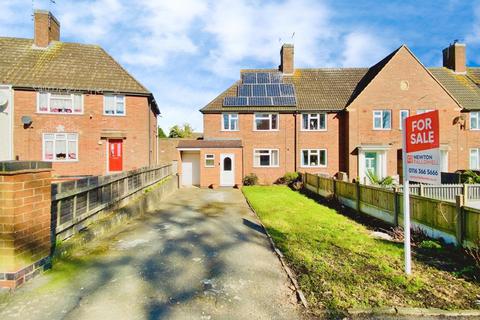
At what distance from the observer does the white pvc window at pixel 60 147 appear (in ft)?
58.0

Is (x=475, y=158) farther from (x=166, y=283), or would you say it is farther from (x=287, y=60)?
(x=166, y=283)

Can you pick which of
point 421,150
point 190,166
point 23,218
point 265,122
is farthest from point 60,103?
point 421,150

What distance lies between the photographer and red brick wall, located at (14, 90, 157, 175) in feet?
57.0

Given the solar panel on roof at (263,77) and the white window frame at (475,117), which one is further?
the solar panel on roof at (263,77)

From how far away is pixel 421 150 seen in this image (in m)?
4.72

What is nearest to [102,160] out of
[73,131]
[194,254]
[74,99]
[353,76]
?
[73,131]

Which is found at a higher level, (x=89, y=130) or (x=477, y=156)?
(x=89, y=130)

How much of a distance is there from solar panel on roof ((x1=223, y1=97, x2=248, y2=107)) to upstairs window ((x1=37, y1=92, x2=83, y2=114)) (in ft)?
32.2

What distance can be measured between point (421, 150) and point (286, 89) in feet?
61.8

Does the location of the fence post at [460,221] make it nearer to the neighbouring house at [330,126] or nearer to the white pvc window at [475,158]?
the neighbouring house at [330,126]

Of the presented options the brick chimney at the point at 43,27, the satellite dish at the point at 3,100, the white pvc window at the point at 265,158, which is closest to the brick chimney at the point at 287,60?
the white pvc window at the point at 265,158

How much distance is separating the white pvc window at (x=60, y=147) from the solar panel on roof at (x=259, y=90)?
13.1 meters

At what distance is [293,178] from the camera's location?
67.2 ft

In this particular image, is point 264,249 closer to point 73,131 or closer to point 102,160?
point 102,160
